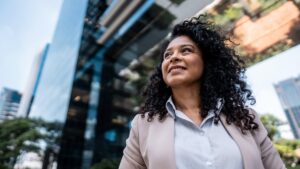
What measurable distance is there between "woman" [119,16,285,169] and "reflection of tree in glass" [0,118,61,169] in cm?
1091

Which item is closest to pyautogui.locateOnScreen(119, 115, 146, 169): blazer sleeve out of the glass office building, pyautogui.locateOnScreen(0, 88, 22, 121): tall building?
the glass office building

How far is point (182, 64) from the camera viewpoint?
1.11 m

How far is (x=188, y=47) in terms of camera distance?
3.96ft

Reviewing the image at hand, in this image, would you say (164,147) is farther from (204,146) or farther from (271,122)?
(271,122)

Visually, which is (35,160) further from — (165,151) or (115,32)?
(165,151)

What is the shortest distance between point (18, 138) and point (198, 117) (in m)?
11.2

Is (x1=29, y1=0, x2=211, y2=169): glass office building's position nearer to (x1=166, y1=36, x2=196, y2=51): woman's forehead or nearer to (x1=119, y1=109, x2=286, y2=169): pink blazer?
(x1=166, y1=36, x2=196, y2=51): woman's forehead

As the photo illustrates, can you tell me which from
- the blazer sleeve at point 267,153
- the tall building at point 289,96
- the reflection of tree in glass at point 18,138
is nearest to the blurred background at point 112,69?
the reflection of tree in glass at point 18,138

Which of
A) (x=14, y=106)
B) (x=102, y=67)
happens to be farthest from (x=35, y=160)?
(x=14, y=106)

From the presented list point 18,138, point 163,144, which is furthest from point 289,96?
point 163,144

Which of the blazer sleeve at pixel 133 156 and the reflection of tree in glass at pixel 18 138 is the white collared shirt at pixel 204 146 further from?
the reflection of tree in glass at pixel 18 138

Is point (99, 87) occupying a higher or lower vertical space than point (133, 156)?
higher

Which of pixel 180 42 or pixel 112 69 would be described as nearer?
pixel 180 42

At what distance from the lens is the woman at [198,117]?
866 mm
